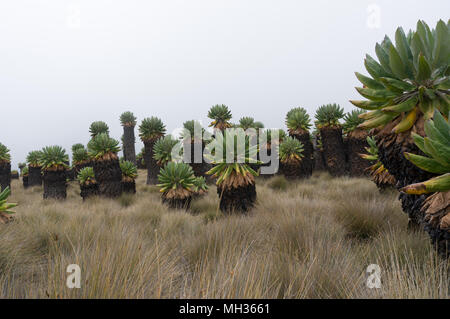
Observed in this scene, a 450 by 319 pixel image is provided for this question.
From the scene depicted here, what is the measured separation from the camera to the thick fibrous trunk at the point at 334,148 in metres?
10.2

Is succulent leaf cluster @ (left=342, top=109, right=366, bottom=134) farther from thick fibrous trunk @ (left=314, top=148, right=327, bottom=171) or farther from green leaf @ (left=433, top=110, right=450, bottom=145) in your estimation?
green leaf @ (left=433, top=110, right=450, bottom=145)

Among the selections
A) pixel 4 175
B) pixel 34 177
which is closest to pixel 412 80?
pixel 4 175

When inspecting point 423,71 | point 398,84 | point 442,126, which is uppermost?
point 423,71

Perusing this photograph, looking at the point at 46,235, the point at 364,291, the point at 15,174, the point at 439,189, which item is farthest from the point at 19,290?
the point at 15,174

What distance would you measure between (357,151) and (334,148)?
1.09m

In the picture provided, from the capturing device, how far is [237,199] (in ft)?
16.9

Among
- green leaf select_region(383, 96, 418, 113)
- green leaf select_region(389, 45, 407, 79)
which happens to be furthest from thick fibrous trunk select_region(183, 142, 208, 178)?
green leaf select_region(383, 96, 418, 113)

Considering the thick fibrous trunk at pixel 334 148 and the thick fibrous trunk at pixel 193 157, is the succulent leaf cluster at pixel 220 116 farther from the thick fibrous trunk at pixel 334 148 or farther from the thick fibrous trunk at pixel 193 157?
the thick fibrous trunk at pixel 334 148

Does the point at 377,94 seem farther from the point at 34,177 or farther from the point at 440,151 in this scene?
the point at 34,177

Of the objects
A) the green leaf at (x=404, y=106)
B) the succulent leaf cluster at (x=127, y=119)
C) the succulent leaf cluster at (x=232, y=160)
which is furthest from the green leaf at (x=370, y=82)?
the succulent leaf cluster at (x=127, y=119)

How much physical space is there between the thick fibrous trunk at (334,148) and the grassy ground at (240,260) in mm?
A: 5580

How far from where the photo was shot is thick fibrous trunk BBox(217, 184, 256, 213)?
5.14 metres

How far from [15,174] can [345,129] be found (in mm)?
33543

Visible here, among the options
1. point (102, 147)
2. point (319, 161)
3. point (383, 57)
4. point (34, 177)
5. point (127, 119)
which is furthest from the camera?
point (127, 119)
